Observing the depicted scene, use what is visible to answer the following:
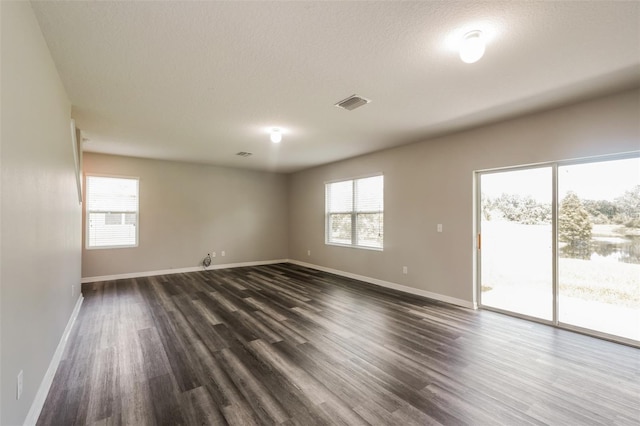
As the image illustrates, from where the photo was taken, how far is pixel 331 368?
2441 millimetres

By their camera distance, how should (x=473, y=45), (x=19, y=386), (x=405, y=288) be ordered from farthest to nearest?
(x=405, y=288)
(x=473, y=45)
(x=19, y=386)

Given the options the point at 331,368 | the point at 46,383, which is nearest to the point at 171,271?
the point at 46,383

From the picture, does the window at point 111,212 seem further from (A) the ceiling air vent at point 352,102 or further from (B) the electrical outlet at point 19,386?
(A) the ceiling air vent at point 352,102

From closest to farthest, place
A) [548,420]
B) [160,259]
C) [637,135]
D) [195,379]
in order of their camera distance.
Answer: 1. [548,420]
2. [195,379]
3. [637,135]
4. [160,259]

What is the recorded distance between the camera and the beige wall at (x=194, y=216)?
588cm

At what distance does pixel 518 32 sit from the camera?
1.99 m

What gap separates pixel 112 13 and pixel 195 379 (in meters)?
2.71

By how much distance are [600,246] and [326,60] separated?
11.7ft

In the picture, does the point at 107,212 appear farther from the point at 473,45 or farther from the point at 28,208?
the point at 473,45

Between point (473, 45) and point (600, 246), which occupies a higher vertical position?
point (473, 45)

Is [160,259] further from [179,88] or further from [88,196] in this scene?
[179,88]

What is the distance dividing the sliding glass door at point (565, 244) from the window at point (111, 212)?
6.66 meters

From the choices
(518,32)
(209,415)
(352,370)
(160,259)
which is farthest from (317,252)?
(518,32)

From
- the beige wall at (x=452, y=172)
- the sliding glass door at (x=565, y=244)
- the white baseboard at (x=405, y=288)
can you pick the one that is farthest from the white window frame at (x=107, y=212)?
the sliding glass door at (x=565, y=244)
